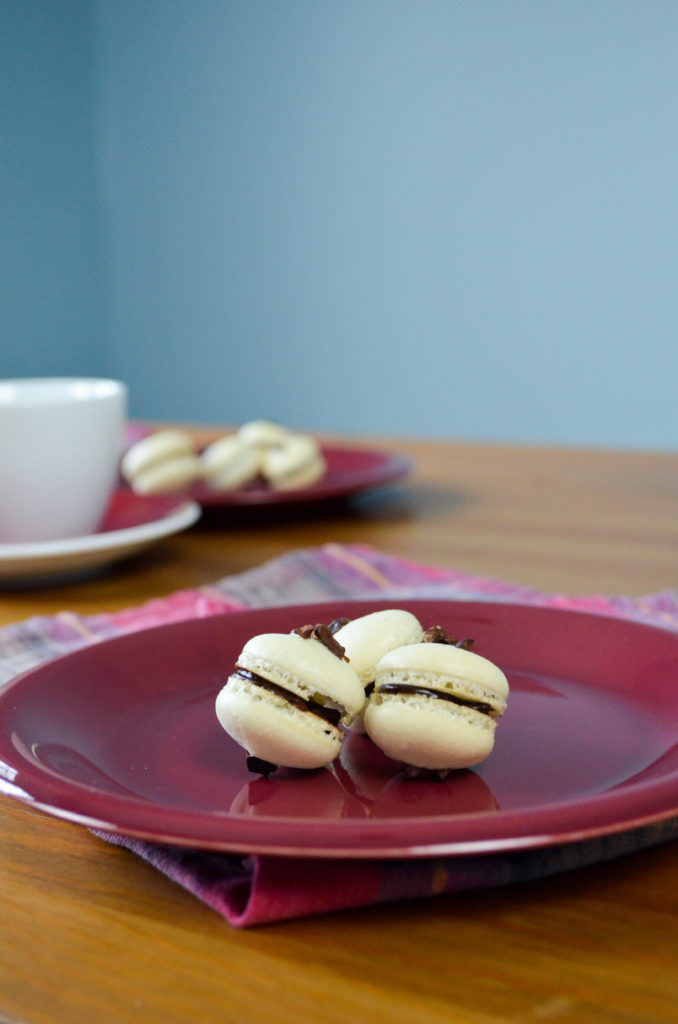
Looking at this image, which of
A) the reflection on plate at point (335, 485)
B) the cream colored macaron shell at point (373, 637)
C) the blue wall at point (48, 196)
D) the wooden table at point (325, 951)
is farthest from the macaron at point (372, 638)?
the blue wall at point (48, 196)

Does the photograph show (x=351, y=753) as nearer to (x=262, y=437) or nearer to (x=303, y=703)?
(x=303, y=703)

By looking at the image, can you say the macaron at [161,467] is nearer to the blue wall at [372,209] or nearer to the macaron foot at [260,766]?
the macaron foot at [260,766]

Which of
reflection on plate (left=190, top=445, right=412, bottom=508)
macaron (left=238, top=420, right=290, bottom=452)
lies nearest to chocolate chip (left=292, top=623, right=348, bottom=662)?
reflection on plate (left=190, top=445, right=412, bottom=508)

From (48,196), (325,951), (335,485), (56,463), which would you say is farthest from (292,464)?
(48,196)

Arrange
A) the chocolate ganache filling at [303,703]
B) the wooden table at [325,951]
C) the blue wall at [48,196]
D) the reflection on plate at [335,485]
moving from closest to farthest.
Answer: the wooden table at [325,951], the chocolate ganache filling at [303,703], the reflection on plate at [335,485], the blue wall at [48,196]

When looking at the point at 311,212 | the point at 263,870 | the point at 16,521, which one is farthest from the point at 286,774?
the point at 311,212

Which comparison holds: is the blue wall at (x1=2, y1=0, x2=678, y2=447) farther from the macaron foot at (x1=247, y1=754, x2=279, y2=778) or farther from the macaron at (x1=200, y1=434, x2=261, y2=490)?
the macaron foot at (x1=247, y1=754, x2=279, y2=778)
